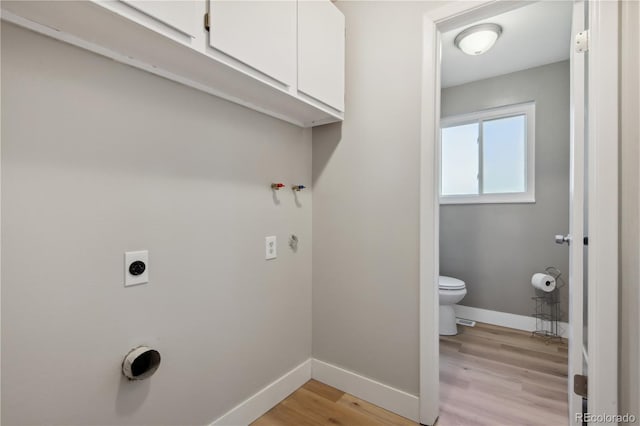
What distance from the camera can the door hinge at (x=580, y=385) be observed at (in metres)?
1.15

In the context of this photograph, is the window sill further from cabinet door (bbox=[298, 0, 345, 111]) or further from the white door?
cabinet door (bbox=[298, 0, 345, 111])

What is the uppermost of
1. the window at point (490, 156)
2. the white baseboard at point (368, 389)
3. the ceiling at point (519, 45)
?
the ceiling at point (519, 45)

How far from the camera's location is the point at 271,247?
159cm

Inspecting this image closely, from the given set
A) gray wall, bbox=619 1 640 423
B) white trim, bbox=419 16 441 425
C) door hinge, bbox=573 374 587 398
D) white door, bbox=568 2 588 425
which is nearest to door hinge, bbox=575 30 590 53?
white door, bbox=568 2 588 425

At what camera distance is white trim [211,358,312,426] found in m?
1.38

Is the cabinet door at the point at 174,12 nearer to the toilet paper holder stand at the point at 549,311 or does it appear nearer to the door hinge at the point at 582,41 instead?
the door hinge at the point at 582,41

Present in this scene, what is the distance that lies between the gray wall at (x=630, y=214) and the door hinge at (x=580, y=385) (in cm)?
17

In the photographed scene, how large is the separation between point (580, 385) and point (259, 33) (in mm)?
1958

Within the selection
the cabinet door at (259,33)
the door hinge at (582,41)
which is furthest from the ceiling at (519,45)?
the cabinet door at (259,33)

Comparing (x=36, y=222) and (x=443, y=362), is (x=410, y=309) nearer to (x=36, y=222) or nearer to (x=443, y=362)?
(x=443, y=362)

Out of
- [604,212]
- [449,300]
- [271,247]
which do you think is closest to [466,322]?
[449,300]

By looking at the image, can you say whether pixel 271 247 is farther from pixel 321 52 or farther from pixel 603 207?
pixel 603 207

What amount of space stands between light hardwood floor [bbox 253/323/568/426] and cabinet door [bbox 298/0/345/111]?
1699 mm

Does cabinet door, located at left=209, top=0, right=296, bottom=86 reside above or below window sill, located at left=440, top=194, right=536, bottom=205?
above
